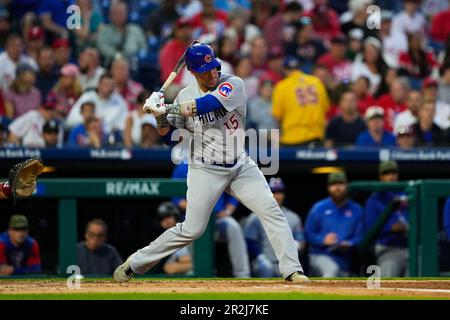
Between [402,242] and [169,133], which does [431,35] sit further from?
[169,133]

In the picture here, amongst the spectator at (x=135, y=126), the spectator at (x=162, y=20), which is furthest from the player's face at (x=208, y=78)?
the spectator at (x=162, y=20)

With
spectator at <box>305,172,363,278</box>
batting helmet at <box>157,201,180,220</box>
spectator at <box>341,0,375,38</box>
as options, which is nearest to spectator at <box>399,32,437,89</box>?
spectator at <box>341,0,375,38</box>

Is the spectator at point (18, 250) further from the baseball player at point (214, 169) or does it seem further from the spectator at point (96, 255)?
the baseball player at point (214, 169)

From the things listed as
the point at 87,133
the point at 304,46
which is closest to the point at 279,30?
the point at 304,46

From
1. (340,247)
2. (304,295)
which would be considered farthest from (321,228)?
(304,295)

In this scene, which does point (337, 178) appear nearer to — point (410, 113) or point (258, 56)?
point (410, 113)
